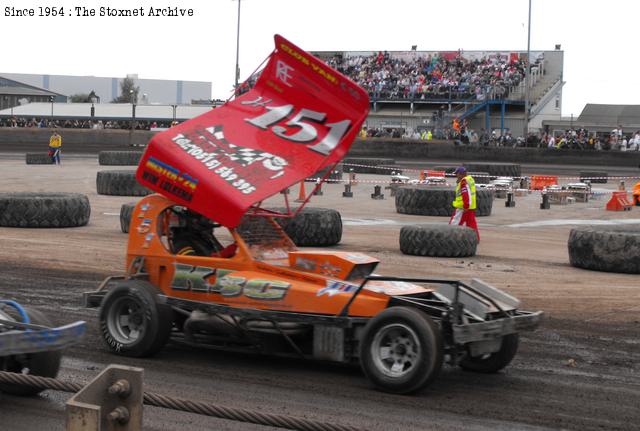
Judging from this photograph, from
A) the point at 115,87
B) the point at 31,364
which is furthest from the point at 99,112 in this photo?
the point at 31,364

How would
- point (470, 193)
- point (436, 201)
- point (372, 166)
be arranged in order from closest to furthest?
1. point (470, 193)
2. point (436, 201)
3. point (372, 166)

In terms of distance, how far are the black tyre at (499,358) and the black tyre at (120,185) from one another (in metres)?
18.1

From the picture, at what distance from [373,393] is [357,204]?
17629 mm

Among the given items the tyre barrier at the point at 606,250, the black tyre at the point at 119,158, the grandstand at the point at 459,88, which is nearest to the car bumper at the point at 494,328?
the tyre barrier at the point at 606,250

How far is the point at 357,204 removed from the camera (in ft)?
79.8

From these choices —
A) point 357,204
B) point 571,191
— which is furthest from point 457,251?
point 571,191

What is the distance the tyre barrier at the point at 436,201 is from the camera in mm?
21578

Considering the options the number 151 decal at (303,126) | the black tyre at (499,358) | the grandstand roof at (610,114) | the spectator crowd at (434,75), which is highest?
the spectator crowd at (434,75)

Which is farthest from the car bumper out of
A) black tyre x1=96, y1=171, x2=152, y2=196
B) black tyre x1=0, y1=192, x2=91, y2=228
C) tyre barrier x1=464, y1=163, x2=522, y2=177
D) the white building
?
the white building

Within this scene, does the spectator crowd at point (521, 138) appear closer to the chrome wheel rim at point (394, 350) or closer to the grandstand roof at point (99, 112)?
the grandstand roof at point (99, 112)

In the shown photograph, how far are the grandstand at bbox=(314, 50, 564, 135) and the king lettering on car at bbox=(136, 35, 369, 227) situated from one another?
1651 inches

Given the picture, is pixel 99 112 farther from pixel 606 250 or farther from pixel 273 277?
pixel 273 277

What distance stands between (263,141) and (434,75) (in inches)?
1951

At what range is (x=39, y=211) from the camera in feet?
55.9
